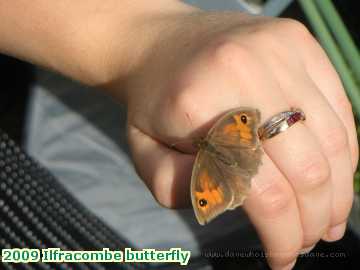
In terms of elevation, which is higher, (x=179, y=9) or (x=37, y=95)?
(x=179, y=9)

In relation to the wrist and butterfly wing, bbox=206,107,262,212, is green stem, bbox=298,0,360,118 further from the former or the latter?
butterfly wing, bbox=206,107,262,212

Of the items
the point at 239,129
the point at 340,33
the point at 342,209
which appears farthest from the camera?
the point at 340,33

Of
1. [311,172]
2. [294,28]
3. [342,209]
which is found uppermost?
[294,28]

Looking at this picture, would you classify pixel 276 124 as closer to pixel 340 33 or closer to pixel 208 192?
pixel 208 192

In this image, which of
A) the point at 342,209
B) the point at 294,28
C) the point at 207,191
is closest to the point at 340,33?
the point at 294,28

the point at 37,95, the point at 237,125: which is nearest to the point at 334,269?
the point at 237,125

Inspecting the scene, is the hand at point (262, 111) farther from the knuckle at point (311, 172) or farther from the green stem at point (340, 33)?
the green stem at point (340, 33)

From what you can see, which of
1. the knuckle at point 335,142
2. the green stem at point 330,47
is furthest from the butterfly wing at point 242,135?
the green stem at point 330,47

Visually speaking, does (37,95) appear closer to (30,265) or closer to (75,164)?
(75,164)
